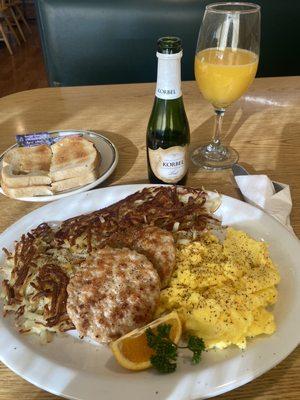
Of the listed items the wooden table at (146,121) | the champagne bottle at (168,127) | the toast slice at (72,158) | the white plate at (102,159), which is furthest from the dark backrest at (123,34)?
the champagne bottle at (168,127)

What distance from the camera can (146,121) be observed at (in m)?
1.76

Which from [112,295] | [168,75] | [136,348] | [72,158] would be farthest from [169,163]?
[136,348]

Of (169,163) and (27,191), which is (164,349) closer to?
(169,163)

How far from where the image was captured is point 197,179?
4.61 feet

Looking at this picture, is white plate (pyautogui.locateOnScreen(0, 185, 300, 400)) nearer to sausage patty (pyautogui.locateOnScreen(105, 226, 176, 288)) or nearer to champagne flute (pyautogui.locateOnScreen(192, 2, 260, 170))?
sausage patty (pyautogui.locateOnScreen(105, 226, 176, 288))

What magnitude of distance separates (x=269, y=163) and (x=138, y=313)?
862mm

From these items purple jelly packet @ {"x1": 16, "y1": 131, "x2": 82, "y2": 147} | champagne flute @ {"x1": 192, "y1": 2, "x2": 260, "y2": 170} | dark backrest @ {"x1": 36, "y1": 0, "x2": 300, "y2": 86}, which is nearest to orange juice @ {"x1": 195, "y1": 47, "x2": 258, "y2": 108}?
champagne flute @ {"x1": 192, "y1": 2, "x2": 260, "y2": 170}

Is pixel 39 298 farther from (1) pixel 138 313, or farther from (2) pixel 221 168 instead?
(2) pixel 221 168

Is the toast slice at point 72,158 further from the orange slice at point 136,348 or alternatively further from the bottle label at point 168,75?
the orange slice at point 136,348

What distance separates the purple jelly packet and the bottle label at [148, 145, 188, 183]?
1.55 feet

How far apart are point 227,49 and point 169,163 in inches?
18.1

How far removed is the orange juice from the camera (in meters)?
1.36

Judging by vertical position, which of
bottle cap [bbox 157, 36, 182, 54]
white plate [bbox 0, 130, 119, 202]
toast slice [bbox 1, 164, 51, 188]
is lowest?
white plate [bbox 0, 130, 119, 202]

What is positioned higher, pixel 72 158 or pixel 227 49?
pixel 227 49
